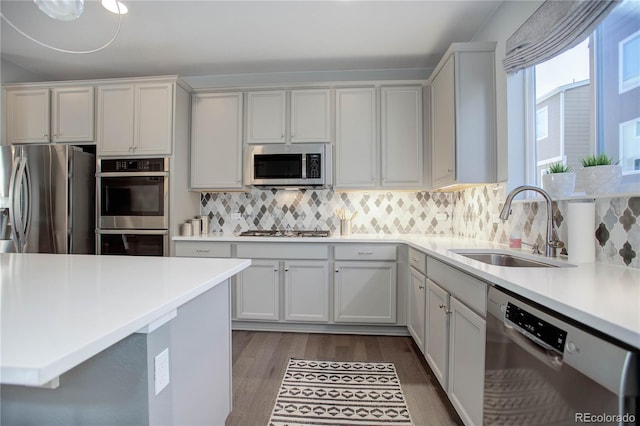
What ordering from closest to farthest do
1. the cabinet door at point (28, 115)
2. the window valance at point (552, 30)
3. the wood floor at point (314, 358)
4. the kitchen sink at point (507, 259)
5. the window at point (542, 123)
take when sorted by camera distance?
the window valance at point (552, 30)
the kitchen sink at point (507, 259)
the wood floor at point (314, 358)
the window at point (542, 123)
the cabinet door at point (28, 115)

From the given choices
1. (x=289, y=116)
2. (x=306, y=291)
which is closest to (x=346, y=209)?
(x=306, y=291)

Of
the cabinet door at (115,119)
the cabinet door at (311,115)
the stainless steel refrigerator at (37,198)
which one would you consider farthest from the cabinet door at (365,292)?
the stainless steel refrigerator at (37,198)

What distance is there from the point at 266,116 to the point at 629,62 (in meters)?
2.60

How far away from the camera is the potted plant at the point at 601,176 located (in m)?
1.27

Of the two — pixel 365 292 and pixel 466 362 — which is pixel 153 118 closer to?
pixel 365 292

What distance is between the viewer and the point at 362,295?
266 centimetres

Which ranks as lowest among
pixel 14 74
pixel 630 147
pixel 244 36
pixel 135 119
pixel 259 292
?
pixel 259 292

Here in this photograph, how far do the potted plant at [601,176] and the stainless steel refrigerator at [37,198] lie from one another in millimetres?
3775

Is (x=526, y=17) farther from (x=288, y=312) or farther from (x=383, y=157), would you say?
(x=288, y=312)

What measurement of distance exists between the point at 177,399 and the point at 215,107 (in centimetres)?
277

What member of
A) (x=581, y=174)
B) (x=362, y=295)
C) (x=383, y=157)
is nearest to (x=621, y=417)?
(x=581, y=174)

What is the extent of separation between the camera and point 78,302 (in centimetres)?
78

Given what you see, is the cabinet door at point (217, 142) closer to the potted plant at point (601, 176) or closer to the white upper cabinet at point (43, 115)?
the white upper cabinet at point (43, 115)

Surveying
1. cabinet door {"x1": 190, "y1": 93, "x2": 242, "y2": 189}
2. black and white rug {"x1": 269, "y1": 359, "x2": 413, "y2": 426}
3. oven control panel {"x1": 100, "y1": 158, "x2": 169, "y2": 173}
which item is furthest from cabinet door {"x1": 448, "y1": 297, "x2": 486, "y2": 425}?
oven control panel {"x1": 100, "y1": 158, "x2": 169, "y2": 173}
